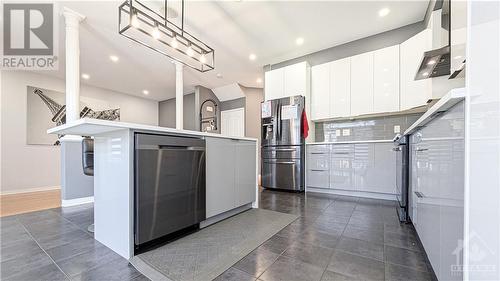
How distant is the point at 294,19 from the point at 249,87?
10.4ft

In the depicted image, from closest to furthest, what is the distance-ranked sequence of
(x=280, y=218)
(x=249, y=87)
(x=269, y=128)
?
1. (x=280, y=218)
2. (x=269, y=128)
3. (x=249, y=87)

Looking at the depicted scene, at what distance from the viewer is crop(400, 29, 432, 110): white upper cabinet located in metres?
2.63

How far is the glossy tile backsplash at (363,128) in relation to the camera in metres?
3.15

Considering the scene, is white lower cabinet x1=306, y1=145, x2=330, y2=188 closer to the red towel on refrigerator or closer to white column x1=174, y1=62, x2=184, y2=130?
the red towel on refrigerator

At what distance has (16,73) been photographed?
407cm

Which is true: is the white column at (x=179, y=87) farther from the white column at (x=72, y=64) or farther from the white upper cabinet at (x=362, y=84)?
the white upper cabinet at (x=362, y=84)

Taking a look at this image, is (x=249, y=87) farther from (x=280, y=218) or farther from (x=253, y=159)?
(x=280, y=218)

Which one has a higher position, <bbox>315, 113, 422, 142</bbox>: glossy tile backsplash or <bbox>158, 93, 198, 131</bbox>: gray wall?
<bbox>158, 93, 198, 131</bbox>: gray wall

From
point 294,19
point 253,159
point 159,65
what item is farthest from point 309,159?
point 159,65

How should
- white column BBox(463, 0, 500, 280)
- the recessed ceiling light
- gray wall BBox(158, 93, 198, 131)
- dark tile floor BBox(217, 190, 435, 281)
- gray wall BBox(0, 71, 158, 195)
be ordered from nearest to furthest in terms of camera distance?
white column BBox(463, 0, 500, 280) → dark tile floor BBox(217, 190, 435, 281) → the recessed ceiling light → gray wall BBox(0, 71, 158, 195) → gray wall BBox(158, 93, 198, 131)

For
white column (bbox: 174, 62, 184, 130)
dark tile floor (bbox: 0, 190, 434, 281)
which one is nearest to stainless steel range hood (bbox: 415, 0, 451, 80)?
dark tile floor (bbox: 0, 190, 434, 281)

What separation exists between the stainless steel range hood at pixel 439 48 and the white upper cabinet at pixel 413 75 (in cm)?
33

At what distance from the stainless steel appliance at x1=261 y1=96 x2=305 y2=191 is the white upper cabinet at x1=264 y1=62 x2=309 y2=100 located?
221mm

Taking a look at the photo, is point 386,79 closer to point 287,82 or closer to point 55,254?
point 287,82
